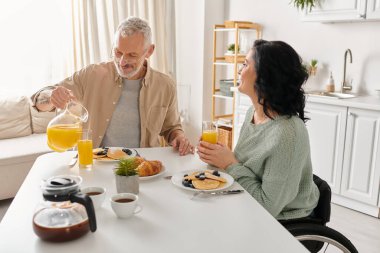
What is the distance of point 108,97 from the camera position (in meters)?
2.14

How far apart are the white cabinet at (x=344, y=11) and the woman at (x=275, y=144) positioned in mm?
1765

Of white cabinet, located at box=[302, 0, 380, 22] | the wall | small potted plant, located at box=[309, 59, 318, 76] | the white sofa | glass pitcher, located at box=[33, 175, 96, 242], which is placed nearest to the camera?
glass pitcher, located at box=[33, 175, 96, 242]

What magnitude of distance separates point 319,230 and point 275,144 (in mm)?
353

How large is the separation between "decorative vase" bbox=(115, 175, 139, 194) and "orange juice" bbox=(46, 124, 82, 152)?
0.39 meters

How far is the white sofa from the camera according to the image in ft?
9.68

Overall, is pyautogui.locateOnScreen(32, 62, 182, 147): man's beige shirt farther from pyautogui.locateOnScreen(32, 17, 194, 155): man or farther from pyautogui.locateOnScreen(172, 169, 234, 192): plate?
pyautogui.locateOnScreen(172, 169, 234, 192): plate

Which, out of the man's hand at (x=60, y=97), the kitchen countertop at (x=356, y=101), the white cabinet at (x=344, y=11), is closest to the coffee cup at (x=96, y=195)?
the man's hand at (x=60, y=97)

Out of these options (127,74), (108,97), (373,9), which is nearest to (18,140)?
(108,97)

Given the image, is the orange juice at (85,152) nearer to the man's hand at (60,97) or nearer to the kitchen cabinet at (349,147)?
the man's hand at (60,97)

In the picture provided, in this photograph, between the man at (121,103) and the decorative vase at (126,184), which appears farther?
the man at (121,103)

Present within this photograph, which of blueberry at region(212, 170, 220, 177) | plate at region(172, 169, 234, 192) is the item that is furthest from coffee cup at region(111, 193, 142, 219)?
blueberry at region(212, 170, 220, 177)

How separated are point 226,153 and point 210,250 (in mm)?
638

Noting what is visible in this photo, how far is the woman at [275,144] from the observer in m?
1.33

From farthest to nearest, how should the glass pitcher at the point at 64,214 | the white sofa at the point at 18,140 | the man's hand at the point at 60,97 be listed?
the white sofa at the point at 18,140 → the man's hand at the point at 60,97 → the glass pitcher at the point at 64,214
